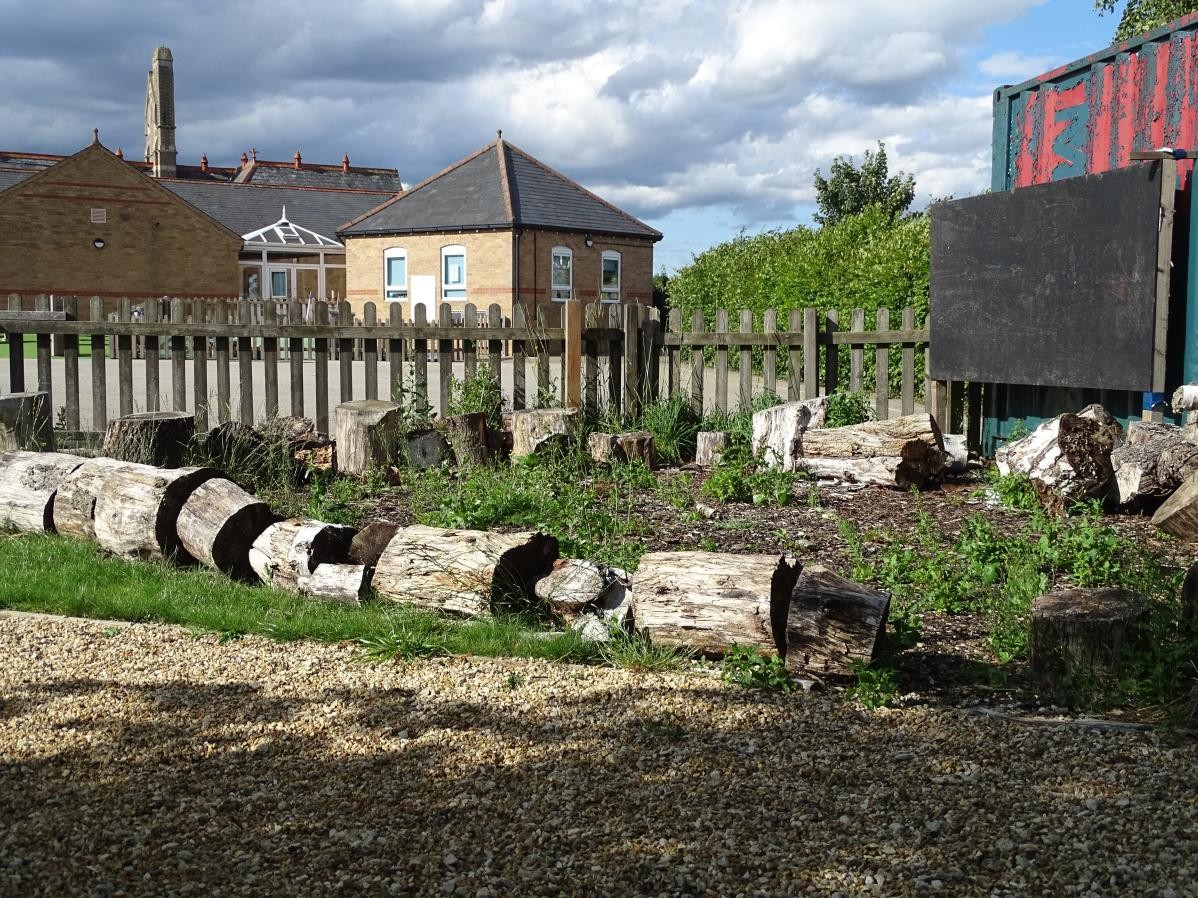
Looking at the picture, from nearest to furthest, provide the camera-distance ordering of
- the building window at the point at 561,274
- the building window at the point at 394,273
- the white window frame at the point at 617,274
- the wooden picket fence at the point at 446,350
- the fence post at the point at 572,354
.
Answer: the wooden picket fence at the point at 446,350 → the fence post at the point at 572,354 → the building window at the point at 561,274 → the building window at the point at 394,273 → the white window frame at the point at 617,274

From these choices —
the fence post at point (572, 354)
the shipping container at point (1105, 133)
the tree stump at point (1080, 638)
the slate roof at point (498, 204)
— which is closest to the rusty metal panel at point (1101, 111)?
the shipping container at point (1105, 133)

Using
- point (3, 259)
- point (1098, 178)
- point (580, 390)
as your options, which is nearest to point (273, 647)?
point (580, 390)

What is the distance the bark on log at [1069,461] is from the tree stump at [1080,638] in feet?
9.96

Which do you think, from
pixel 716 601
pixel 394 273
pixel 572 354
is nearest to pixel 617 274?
pixel 394 273

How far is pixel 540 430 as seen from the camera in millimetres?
8609

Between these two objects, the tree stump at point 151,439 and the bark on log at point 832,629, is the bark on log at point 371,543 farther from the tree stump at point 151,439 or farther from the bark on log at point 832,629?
the tree stump at point 151,439

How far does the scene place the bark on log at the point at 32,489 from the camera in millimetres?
6551

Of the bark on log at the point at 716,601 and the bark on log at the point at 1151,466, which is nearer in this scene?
the bark on log at the point at 716,601

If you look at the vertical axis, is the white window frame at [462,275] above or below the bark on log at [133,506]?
above

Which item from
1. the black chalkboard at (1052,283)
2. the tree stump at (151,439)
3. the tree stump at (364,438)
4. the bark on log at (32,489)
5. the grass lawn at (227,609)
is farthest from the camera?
the tree stump at (364,438)

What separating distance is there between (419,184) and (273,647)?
34.9m

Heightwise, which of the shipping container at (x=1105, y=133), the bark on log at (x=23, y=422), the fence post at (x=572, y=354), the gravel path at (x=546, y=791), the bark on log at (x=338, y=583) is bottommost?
the gravel path at (x=546, y=791)

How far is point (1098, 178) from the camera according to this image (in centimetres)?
804

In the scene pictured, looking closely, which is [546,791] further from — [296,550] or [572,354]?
[572,354]
